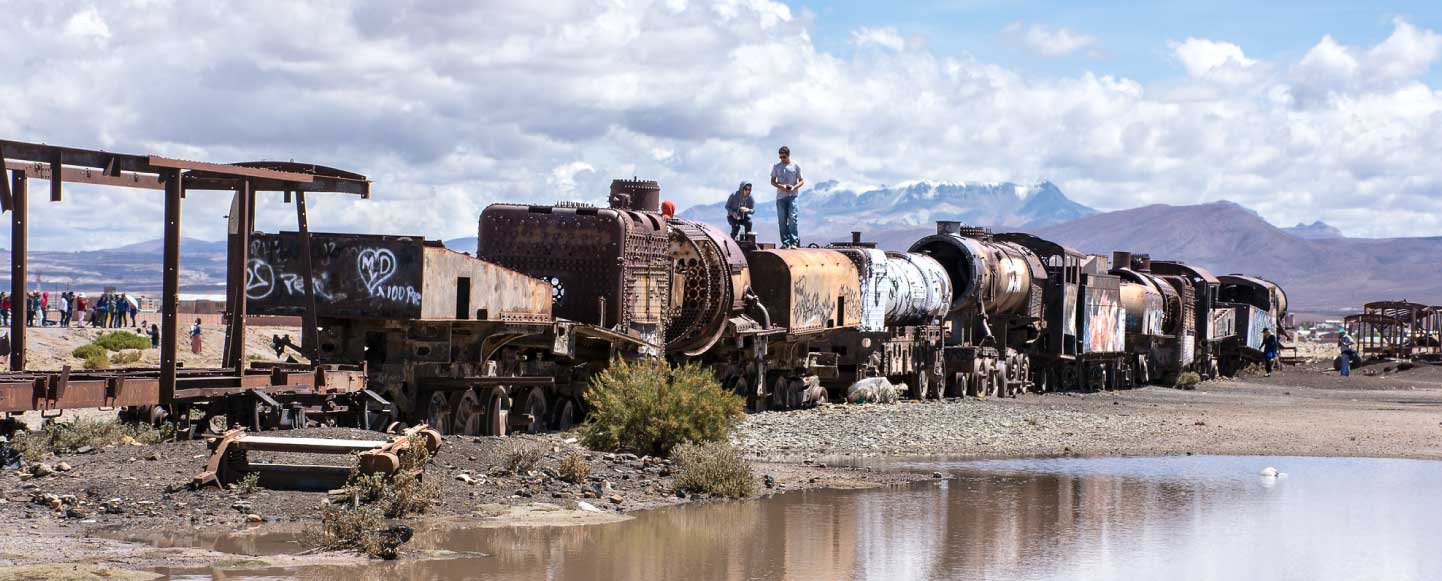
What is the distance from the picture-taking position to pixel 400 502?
12.7 m

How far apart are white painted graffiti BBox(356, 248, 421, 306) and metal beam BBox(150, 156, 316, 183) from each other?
3.88ft

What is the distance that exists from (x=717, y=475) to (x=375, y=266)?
4.51 metres

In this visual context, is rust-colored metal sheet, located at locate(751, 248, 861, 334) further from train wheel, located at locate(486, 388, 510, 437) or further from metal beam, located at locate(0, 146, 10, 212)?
metal beam, located at locate(0, 146, 10, 212)

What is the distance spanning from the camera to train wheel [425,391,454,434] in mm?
18234

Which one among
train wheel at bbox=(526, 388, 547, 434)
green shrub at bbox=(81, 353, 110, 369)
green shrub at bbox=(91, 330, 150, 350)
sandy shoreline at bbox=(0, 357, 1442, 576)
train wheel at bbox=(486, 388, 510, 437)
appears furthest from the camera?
green shrub at bbox=(91, 330, 150, 350)

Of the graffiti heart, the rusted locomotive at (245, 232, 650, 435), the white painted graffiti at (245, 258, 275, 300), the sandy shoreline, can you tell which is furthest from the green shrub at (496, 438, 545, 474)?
the white painted graffiti at (245, 258, 275, 300)

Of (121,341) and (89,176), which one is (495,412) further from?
(121,341)

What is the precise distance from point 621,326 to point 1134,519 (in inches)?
326

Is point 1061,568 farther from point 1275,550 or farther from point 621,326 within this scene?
point 621,326

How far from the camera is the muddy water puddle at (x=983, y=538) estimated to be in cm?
1159

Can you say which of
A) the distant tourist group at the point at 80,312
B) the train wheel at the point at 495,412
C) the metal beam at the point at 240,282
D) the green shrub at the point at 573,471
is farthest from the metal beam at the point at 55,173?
the distant tourist group at the point at 80,312

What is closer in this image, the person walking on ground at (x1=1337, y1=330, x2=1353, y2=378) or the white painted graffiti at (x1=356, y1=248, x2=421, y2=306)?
the white painted graffiti at (x1=356, y1=248, x2=421, y2=306)

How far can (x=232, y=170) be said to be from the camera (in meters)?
15.3

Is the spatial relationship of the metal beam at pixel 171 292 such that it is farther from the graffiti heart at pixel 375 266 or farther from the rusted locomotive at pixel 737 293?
the rusted locomotive at pixel 737 293
